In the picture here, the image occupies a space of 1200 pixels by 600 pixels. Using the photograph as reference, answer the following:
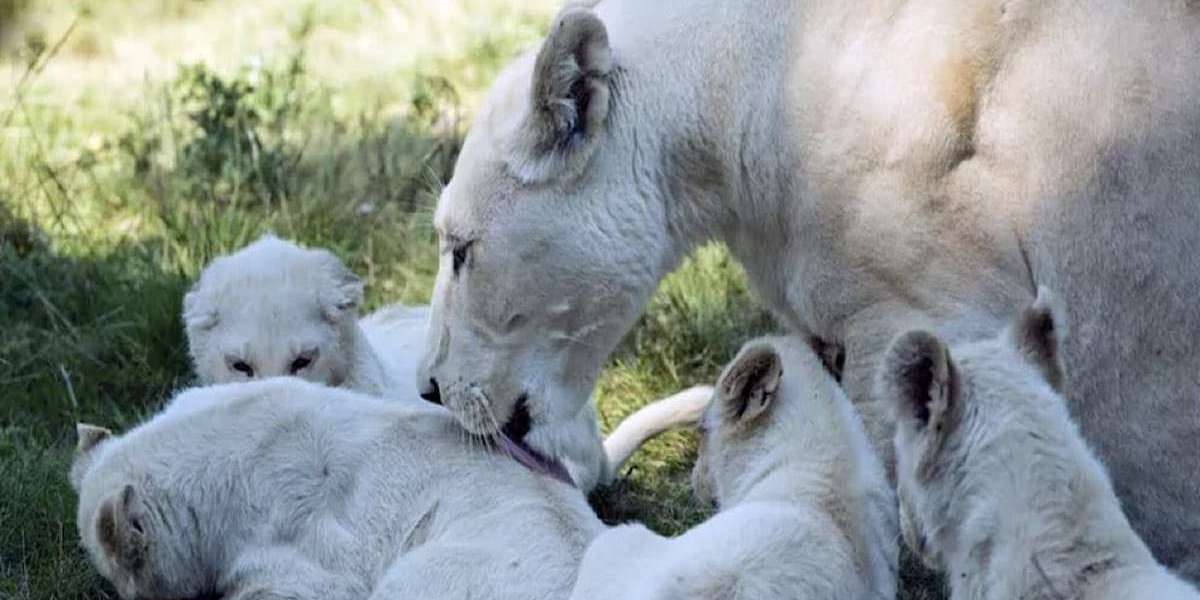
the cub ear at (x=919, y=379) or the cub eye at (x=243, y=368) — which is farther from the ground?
the cub ear at (x=919, y=379)

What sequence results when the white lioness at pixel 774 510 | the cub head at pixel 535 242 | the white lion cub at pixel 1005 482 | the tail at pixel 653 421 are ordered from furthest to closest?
the tail at pixel 653 421 → the cub head at pixel 535 242 → the white lioness at pixel 774 510 → the white lion cub at pixel 1005 482

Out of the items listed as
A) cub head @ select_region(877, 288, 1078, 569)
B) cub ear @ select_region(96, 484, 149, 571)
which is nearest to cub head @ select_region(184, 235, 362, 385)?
cub ear @ select_region(96, 484, 149, 571)

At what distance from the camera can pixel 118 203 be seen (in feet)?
29.6

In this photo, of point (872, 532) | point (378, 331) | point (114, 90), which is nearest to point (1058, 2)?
point (872, 532)

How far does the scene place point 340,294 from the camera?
6469 millimetres

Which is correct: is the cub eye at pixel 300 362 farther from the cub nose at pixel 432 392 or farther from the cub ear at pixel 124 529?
the cub ear at pixel 124 529

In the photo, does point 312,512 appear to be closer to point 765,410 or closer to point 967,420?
point 765,410

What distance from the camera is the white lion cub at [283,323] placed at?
6344mm

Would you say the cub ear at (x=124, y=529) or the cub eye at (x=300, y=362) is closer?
the cub ear at (x=124, y=529)

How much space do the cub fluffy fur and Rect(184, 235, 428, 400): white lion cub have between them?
967 mm

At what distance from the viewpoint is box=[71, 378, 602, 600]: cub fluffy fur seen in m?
5.03

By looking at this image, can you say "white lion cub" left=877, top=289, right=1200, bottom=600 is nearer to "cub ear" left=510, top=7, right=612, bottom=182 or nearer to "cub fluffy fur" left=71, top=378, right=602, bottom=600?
"cub fluffy fur" left=71, top=378, right=602, bottom=600

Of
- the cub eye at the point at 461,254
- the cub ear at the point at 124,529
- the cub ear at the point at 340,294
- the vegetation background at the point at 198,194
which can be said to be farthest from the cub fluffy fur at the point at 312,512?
the cub ear at the point at 340,294

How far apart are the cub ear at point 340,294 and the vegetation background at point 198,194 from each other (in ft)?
2.94
